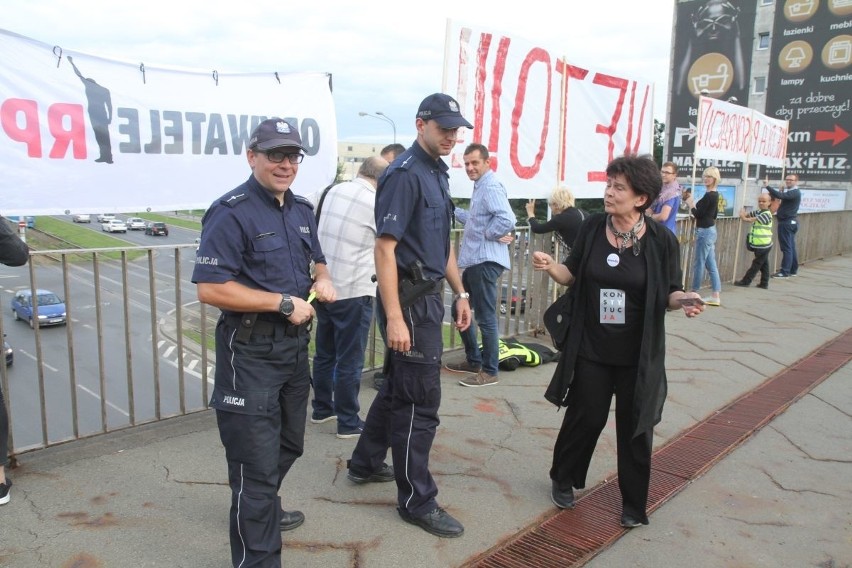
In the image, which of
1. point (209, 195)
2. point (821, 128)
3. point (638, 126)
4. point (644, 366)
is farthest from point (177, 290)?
point (821, 128)

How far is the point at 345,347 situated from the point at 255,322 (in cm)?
169

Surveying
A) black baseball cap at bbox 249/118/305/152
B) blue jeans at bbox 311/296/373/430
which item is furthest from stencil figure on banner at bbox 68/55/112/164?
black baseball cap at bbox 249/118/305/152

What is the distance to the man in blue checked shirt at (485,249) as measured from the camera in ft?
18.2

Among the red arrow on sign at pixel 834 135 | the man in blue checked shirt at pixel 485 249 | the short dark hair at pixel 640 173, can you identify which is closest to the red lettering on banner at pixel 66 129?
the man in blue checked shirt at pixel 485 249

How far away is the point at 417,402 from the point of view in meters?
3.29

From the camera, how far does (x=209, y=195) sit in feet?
14.9

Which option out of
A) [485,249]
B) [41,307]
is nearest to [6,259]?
[41,307]

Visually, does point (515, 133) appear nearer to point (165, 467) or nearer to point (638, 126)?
point (638, 126)

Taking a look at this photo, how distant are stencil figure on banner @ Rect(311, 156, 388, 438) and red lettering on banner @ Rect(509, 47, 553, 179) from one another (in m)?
2.73

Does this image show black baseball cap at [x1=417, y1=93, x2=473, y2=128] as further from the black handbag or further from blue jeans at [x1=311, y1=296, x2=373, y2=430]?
blue jeans at [x1=311, y1=296, x2=373, y2=430]

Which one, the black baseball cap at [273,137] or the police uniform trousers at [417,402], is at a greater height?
the black baseball cap at [273,137]

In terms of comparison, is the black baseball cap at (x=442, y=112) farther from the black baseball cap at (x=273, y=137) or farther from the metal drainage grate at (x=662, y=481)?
the metal drainage grate at (x=662, y=481)

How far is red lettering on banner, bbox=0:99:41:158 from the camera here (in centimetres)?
354

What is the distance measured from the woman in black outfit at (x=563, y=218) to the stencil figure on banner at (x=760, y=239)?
6157mm
